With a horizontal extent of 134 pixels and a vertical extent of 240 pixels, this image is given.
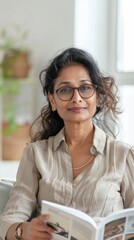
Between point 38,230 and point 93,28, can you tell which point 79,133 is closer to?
point 38,230

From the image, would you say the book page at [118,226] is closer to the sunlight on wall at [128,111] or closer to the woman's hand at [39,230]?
the woman's hand at [39,230]

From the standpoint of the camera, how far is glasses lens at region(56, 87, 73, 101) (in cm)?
171

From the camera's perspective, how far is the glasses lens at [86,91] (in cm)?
171

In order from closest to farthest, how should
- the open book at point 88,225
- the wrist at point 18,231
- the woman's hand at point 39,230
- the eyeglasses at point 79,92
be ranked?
the open book at point 88,225 < the woman's hand at point 39,230 < the wrist at point 18,231 < the eyeglasses at point 79,92

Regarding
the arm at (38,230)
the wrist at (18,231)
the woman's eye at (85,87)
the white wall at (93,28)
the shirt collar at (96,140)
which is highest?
the white wall at (93,28)

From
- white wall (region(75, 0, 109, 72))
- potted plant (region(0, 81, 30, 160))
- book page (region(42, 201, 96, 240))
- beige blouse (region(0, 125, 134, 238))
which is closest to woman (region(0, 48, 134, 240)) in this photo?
beige blouse (region(0, 125, 134, 238))

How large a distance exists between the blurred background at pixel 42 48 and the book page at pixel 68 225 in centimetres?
155

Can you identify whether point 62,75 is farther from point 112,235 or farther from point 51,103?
point 112,235

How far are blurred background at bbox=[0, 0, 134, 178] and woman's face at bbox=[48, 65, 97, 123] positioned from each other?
118 centimetres

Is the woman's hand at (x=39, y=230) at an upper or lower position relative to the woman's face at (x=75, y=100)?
lower

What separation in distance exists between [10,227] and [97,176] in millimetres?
352

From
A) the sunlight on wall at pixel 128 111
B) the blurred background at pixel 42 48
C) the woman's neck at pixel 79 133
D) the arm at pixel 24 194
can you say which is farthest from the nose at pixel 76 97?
the sunlight on wall at pixel 128 111

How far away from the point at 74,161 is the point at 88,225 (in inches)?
17.7

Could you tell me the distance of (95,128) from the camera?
1.78 meters
